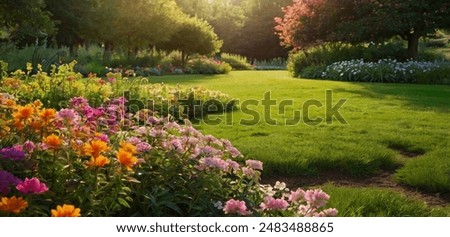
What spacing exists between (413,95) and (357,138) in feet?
18.7

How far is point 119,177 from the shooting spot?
286 centimetres

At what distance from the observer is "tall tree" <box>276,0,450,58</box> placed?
18.4m

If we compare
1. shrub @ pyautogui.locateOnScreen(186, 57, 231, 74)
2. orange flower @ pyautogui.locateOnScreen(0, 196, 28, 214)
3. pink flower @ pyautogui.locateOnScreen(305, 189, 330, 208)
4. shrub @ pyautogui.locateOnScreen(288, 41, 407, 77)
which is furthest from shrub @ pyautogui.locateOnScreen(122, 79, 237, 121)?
shrub @ pyautogui.locateOnScreen(186, 57, 231, 74)

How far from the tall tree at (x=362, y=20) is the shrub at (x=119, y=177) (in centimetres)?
1628

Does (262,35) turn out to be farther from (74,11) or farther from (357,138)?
(357,138)

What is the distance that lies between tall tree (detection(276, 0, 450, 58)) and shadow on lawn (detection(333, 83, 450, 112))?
5.74m

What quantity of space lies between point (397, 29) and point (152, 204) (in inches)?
673

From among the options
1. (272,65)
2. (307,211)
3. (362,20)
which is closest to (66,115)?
(307,211)

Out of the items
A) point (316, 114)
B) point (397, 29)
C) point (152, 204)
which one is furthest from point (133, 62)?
point (152, 204)

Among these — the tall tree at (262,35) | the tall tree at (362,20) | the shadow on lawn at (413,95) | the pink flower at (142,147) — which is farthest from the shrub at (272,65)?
the pink flower at (142,147)

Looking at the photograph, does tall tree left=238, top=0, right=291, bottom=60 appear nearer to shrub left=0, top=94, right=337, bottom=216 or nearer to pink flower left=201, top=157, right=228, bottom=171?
shrub left=0, top=94, right=337, bottom=216

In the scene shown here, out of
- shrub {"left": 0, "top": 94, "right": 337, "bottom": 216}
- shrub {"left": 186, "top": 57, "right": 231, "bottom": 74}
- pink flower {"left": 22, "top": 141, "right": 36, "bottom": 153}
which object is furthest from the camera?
shrub {"left": 186, "top": 57, "right": 231, "bottom": 74}

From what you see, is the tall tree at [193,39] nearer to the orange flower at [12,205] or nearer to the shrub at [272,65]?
the shrub at [272,65]

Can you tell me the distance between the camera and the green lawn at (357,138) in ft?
17.8
